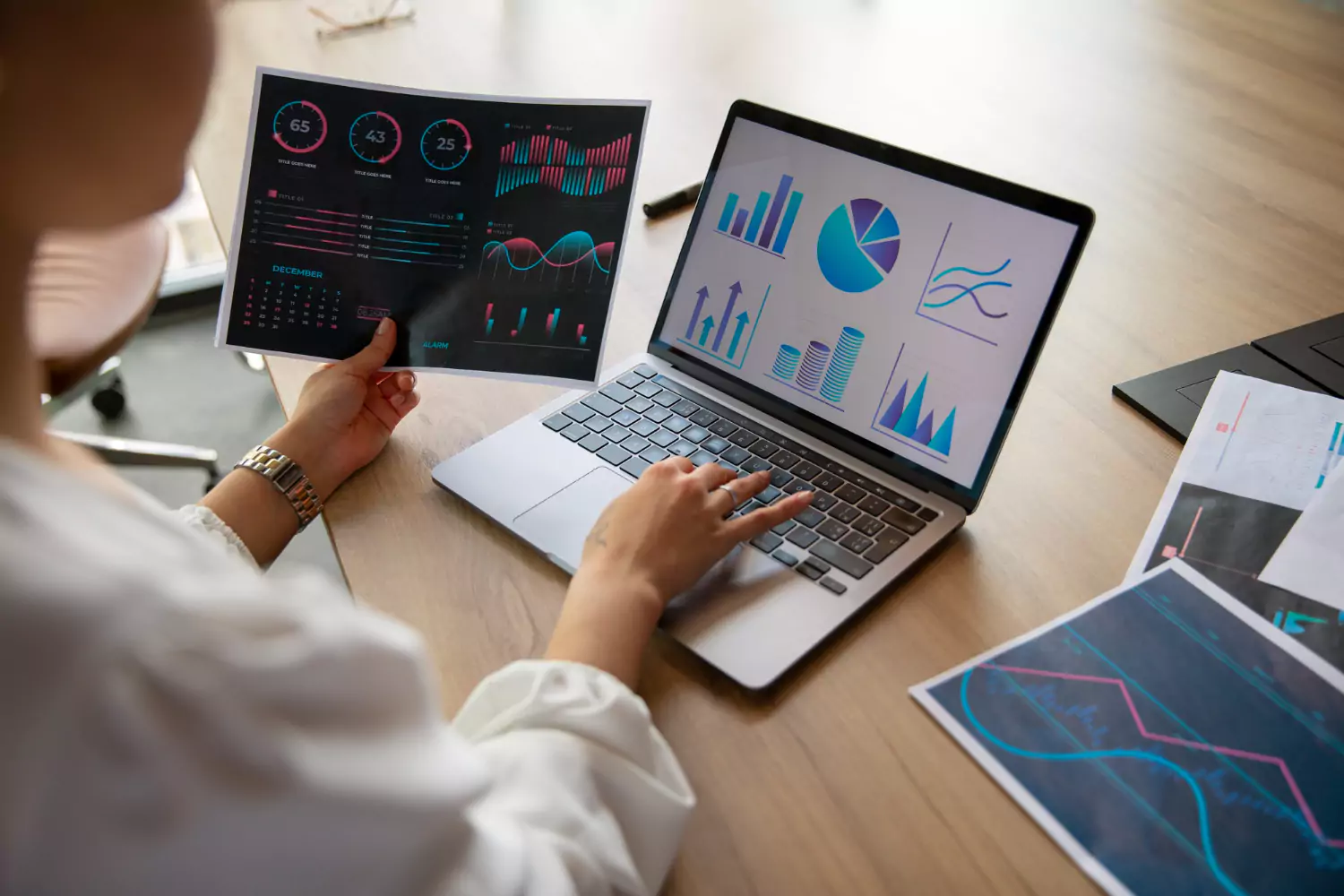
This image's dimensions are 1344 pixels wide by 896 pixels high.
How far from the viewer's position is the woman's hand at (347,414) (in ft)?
2.80

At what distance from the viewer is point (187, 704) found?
40 centimetres

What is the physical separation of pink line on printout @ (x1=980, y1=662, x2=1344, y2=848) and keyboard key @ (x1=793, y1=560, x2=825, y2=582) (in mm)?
130

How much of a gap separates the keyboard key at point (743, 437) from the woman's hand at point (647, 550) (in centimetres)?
7

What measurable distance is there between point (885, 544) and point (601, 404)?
0.97 feet

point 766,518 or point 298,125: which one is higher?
point 298,125

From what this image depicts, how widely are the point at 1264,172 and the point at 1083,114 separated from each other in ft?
0.86

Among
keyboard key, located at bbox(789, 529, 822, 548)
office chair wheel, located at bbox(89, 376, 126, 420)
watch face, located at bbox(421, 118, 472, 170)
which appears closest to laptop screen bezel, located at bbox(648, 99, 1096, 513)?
keyboard key, located at bbox(789, 529, 822, 548)

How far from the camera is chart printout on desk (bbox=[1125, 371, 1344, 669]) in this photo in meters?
0.75

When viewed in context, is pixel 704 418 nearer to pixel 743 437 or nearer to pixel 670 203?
pixel 743 437

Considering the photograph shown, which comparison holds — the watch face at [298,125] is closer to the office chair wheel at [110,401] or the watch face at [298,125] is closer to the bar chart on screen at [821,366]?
the bar chart on screen at [821,366]

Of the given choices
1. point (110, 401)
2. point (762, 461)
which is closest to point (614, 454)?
point (762, 461)

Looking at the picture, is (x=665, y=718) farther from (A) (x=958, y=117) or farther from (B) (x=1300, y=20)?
(B) (x=1300, y=20)

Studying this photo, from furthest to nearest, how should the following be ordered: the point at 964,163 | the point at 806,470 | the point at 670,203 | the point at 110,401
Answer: the point at 110,401 < the point at 964,163 < the point at 670,203 < the point at 806,470

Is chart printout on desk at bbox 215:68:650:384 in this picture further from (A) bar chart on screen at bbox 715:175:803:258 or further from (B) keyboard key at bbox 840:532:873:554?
(B) keyboard key at bbox 840:532:873:554
